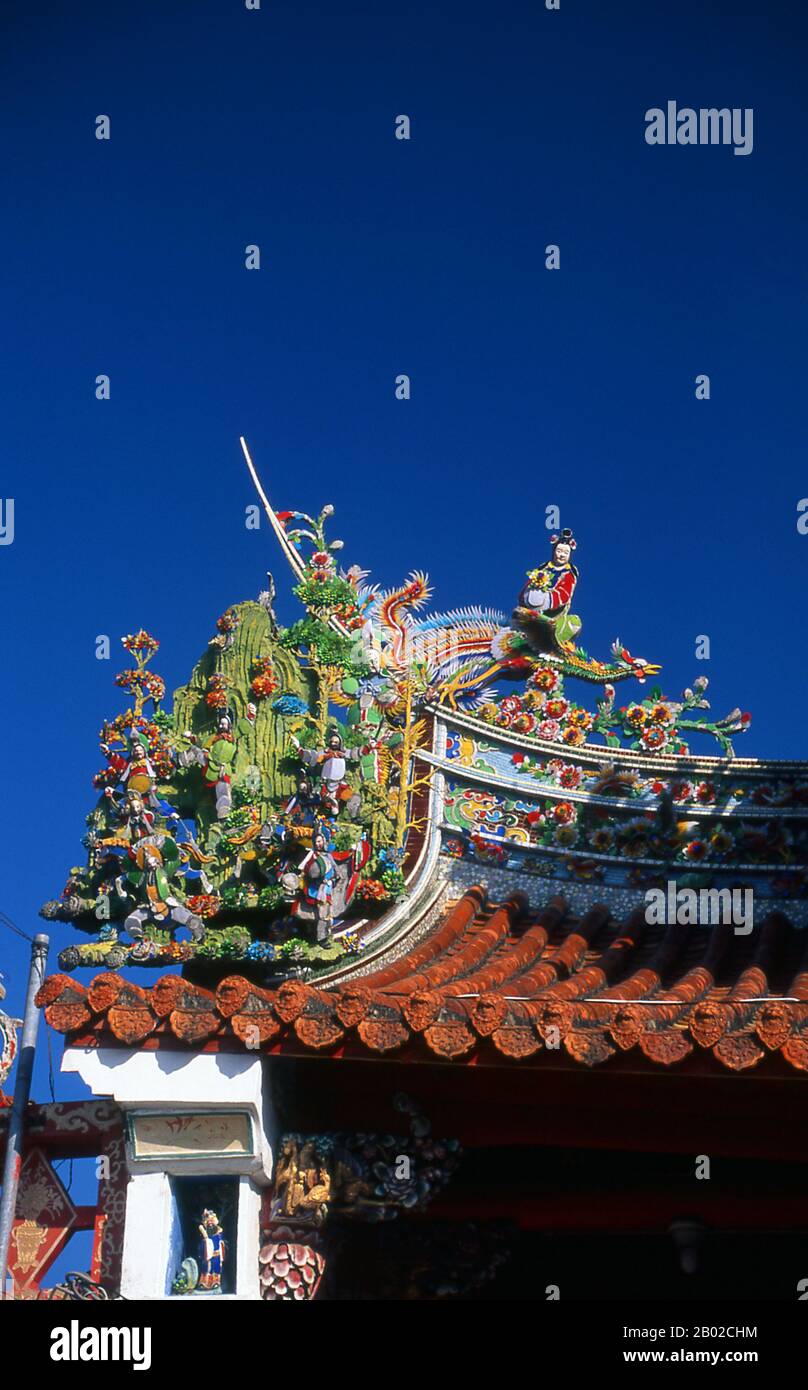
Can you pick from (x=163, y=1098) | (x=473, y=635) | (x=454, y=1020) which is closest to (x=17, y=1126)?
(x=163, y=1098)

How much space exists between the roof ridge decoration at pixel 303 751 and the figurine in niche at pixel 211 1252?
1.27 metres

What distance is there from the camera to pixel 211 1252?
7.97m

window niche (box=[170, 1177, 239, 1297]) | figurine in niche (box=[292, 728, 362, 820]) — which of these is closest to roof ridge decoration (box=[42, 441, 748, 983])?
figurine in niche (box=[292, 728, 362, 820])

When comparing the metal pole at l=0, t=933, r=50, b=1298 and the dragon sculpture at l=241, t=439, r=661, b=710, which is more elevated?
the dragon sculpture at l=241, t=439, r=661, b=710

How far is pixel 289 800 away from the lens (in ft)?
31.1

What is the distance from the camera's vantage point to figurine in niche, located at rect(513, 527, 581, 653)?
Result: 36.5 ft

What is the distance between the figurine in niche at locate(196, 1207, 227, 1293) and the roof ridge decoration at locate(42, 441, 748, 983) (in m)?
1.27

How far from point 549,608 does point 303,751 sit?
228 cm

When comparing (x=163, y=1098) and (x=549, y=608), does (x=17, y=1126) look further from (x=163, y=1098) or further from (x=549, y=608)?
(x=549, y=608)

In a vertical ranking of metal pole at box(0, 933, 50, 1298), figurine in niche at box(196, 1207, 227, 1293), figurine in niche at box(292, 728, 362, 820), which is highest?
figurine in niche at box(292, 728, 362, 820)

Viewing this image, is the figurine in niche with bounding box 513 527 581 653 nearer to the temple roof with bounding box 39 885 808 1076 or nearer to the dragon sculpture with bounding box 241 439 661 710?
the dragon sculpture with bounding box 241 439 661 710

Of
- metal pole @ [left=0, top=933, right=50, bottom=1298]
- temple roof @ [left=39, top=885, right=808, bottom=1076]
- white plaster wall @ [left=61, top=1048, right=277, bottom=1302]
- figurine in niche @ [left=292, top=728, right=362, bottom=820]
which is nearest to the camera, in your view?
temple roof @ [left=39, top=885, right=808, bottom=1076]

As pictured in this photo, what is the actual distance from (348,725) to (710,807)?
224 cm

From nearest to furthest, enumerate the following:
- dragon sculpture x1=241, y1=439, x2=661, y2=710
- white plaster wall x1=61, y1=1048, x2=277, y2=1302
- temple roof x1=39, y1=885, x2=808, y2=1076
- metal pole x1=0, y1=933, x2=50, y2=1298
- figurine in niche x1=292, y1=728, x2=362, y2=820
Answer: temple roof x1=39, y1=885, x2=808, y2=1076 → white plaster wall x1=61, y1=1048, x2=277, y2=1302 → metal pole x1=0, y1=933, x2=50, y2=1298 → figurine in niche x1=292, y1=728, x2=362, y2=820 → dragon sculpture x1=241, y1=439, x2=661, y2=710
